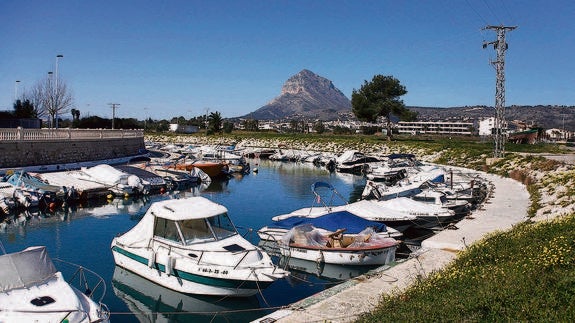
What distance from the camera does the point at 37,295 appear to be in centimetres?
1230

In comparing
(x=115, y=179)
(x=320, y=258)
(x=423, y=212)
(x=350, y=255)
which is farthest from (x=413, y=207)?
(x=115, y=179)

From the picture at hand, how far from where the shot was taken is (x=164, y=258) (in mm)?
17750

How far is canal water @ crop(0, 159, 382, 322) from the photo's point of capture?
16609 mm

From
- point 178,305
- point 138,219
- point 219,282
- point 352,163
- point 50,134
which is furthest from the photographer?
point 352,163

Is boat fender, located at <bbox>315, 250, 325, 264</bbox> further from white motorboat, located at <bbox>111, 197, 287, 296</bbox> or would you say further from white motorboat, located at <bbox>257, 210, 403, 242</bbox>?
white motorboat, located at <bbox>111, 197, 287, 296</bbox>

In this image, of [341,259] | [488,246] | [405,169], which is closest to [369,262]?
[341,259]

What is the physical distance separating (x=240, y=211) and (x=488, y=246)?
2275 cm

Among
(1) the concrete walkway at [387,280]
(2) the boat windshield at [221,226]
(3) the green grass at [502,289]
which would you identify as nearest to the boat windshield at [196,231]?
(2) the boat windshield at [221,226]

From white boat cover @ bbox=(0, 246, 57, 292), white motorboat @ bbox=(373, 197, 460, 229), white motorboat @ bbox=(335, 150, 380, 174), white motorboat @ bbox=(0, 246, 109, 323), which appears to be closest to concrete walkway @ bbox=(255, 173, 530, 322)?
white motorboat @ bbox=(373, 197, 460, 229)

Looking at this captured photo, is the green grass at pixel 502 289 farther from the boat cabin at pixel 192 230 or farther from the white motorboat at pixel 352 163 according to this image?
the white motorboat at pixel 352 163

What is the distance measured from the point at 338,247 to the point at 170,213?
7.48 m

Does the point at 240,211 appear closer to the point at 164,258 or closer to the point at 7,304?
the point at 164,258

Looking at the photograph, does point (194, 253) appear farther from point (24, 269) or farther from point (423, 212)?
point (423, 212)

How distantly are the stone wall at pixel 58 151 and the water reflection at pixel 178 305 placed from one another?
32541 mm
